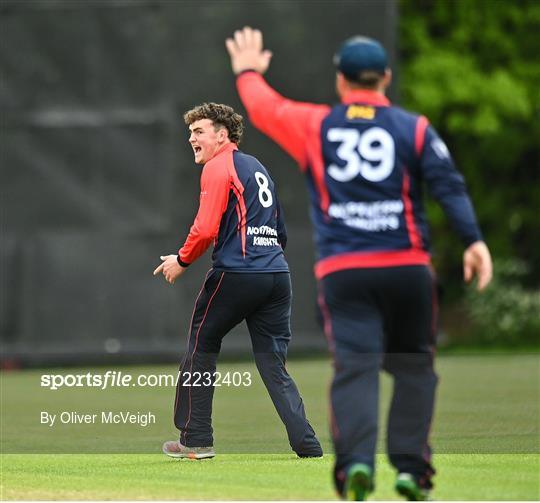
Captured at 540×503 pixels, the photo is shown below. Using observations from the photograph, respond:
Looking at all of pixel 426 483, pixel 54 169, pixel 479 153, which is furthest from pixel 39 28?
pixel 426 483

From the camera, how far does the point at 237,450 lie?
8.82 metres

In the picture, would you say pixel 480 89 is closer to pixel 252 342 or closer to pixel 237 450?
pixel 237 450

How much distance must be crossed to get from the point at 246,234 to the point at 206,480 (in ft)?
4.35

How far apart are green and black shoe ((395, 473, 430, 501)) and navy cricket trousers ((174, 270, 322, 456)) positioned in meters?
1.80

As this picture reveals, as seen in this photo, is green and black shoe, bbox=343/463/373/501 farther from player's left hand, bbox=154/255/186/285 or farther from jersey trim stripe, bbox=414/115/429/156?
player's left hand, bbox=154/255/186/285

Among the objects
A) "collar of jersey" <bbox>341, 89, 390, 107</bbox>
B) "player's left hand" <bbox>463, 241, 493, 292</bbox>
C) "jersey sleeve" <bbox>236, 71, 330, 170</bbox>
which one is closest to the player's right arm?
"jersey sleeve" <bbox>236, 71, 330, 170</bbox>

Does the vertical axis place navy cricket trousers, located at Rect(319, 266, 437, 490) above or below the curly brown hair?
below

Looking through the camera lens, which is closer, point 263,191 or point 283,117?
point 283,117

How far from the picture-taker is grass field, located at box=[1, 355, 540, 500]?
22.5 ft

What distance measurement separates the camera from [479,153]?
2723 centimetres

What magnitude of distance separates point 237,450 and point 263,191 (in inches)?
68.3

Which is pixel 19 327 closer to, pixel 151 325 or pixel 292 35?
pixel 151 325

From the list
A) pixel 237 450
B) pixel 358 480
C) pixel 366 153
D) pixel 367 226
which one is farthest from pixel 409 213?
pixel 237 450

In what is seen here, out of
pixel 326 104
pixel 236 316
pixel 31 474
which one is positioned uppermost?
pixel 326 104
